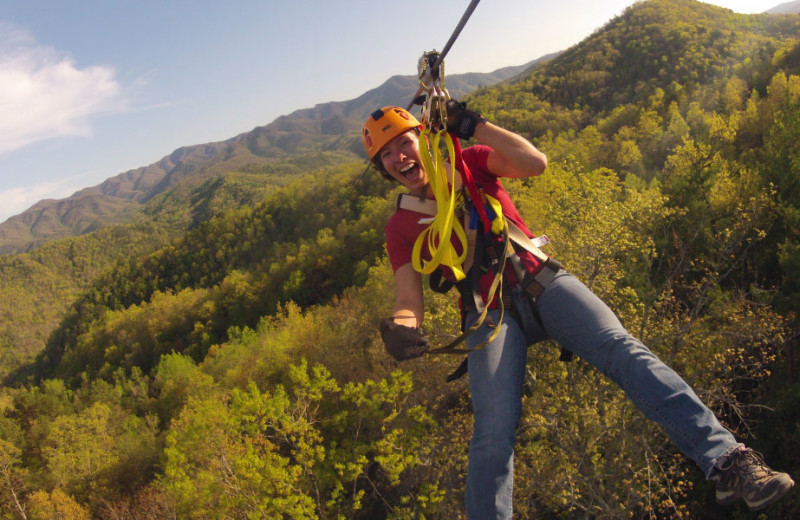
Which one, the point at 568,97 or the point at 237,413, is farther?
the point at 568,97

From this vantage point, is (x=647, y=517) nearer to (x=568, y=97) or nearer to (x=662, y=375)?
(x=662, y=375)

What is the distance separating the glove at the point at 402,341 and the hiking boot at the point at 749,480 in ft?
5.36

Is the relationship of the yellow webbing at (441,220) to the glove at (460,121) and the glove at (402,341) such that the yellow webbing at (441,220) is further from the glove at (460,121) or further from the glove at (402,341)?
the glove at (402,341)

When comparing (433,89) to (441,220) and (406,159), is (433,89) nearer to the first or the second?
(406,159)

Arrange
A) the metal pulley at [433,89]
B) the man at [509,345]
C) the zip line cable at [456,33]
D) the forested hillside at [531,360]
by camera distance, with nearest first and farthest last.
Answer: the man at [509,345] < the zip line cable at [456,33] < the metal pulley at [433,89] < the forested hillside at [531,360]

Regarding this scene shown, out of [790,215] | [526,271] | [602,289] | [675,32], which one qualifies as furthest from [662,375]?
[675,32]

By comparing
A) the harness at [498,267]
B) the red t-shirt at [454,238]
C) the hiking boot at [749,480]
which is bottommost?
the hiking boot at [749,480]

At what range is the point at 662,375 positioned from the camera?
2.21 m

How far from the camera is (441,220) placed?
279cm

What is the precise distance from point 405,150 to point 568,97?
9089 cm

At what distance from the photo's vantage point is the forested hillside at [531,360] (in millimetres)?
9703

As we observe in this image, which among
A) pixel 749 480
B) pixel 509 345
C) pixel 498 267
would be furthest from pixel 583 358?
pixel 749 480

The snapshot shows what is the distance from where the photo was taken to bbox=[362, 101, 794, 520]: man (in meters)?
2.03

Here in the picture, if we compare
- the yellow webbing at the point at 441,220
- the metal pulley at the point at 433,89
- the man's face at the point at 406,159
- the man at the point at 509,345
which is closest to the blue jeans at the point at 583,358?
the man at the point at 509,345
